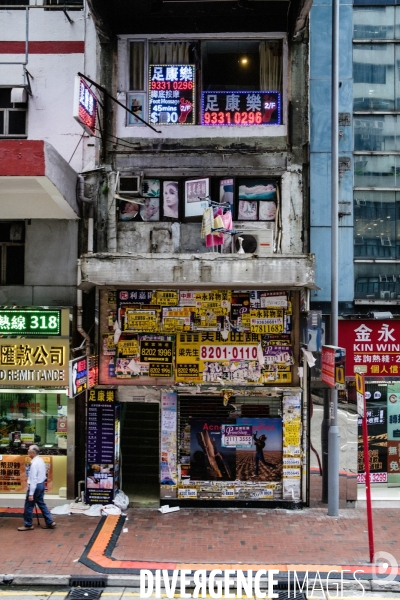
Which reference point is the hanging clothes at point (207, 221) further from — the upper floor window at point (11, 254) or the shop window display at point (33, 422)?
the shop window display at point (33, 422)

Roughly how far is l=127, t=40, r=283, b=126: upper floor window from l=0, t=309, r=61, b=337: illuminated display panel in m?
4.58

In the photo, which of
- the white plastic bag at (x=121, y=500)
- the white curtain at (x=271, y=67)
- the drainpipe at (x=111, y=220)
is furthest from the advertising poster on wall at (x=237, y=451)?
the white curtain at (x=271, y=67)

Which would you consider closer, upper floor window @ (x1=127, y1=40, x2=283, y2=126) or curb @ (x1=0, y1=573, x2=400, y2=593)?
curb @ (x1=0, y1=573, x2=400, y2=593)

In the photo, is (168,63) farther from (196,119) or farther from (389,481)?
(389,481)

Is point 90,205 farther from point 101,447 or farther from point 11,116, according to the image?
point 101,447

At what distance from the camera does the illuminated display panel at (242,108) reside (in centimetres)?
1157

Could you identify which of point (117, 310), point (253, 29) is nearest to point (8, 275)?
point (117, 310)

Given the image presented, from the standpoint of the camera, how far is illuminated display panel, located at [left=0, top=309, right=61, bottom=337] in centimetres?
1141

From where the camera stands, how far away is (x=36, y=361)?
11.5 metres

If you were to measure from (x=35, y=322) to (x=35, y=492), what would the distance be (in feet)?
11.2

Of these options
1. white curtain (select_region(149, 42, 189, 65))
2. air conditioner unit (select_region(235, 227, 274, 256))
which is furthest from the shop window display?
white curtain (select_region(149, 42, 189, 65))

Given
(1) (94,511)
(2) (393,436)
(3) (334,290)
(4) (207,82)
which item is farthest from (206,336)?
(4) (207,82)

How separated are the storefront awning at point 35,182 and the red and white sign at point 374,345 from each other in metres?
6.36

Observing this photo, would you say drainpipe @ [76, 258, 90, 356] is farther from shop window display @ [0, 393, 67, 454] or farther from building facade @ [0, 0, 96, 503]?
shop window display @ [0, 393, 67, 454]
